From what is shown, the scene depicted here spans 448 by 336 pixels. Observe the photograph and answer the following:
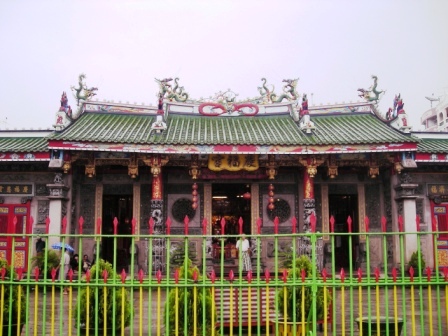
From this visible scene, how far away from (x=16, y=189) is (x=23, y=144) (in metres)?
1.39

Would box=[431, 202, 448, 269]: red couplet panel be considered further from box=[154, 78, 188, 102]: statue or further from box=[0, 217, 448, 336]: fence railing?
box=[154, 78, 188, 102]: statue

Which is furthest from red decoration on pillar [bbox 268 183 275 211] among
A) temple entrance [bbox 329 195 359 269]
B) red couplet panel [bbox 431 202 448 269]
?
red couplet panel [bbox 431 202 448 269]

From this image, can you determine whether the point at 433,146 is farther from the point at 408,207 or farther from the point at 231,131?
the point at 231,131

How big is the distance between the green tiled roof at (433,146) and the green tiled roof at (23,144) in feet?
36.6

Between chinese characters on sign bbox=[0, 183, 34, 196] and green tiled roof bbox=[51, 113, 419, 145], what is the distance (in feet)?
7.19

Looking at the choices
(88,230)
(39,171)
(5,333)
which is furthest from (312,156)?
(5,333)

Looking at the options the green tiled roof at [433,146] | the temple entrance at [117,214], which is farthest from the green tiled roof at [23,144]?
the green tiled roof at [433,146]

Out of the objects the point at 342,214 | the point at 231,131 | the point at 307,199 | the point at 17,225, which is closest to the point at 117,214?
the point at 17,225

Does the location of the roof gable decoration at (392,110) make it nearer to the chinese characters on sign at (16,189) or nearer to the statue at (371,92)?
the statue at (371,92)

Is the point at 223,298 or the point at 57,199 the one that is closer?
the point at 223,298

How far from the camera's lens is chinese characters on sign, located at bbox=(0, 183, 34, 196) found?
48.0 ft

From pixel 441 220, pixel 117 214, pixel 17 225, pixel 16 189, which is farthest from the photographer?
pixel 117 214

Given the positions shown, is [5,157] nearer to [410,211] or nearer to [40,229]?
[40,229]

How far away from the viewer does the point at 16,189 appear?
14648 millimetres
